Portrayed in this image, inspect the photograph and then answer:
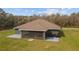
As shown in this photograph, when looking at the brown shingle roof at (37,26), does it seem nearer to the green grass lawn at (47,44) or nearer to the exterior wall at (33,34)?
the exterior wall at (33,34)

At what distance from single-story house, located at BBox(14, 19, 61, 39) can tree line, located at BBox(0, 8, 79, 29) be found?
0.15 ft

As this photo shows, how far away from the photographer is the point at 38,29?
10.7 feet

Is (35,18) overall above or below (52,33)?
above

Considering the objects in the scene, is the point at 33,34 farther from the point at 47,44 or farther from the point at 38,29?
the point at 47,44

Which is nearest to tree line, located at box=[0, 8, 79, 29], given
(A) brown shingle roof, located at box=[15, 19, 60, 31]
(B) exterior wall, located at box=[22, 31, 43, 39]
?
(A) brown shingle roof, located at box=[15, 19, 60, 31]

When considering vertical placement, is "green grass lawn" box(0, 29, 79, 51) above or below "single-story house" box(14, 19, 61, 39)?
below

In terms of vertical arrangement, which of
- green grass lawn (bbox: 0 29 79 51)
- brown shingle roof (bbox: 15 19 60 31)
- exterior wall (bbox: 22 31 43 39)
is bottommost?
green grass lawn (bbox: 0 29 79 51)

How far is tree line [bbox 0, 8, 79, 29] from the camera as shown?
10.6 feet

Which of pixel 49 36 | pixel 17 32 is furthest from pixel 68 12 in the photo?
pixel 17 32

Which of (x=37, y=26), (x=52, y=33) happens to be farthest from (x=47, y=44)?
(x=37, y=26)

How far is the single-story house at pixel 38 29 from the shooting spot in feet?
10.7

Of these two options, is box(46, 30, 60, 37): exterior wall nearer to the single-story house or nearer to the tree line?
the single-story house

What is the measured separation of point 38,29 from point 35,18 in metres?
0.14
